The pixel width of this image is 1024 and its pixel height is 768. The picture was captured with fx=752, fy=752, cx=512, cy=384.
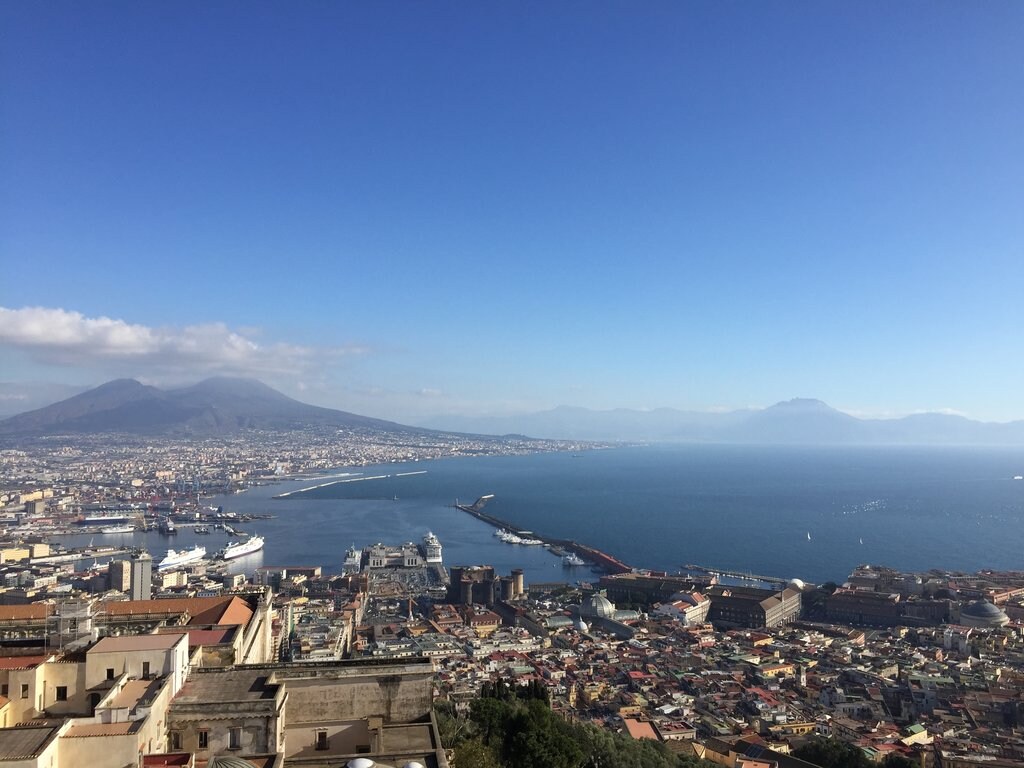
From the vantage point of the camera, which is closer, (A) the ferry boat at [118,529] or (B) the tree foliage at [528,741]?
(B) the tree foliage at [528,741]

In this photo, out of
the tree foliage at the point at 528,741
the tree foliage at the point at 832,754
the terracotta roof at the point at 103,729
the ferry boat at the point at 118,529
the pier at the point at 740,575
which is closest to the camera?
the terracotta roof at the point at 103,729

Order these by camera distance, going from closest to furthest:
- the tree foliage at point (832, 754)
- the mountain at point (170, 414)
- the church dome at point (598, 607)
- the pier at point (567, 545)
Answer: the tree foliage at point (832, 754) < the church dome at point (598, 607) < the pier at point (567, 545) < the mountain at point (170, 414)

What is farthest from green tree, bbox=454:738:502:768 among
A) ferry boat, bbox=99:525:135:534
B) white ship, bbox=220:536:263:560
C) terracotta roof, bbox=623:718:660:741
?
ferry boat, bbox=99:525:135:534

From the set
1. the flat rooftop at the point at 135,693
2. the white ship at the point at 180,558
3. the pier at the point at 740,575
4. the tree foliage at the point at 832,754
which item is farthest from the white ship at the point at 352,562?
the flat rooftop at the point at 135,693

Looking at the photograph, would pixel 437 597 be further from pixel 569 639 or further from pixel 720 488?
pixel 720 488

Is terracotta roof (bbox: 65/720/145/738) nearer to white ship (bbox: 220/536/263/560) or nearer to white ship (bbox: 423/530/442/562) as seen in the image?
white ship (bbox: 423/530/442/562)

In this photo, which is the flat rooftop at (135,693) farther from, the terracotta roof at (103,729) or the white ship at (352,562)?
the white ship at (352,562)

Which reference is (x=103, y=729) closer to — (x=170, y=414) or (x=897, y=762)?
(x=897, y=762)
